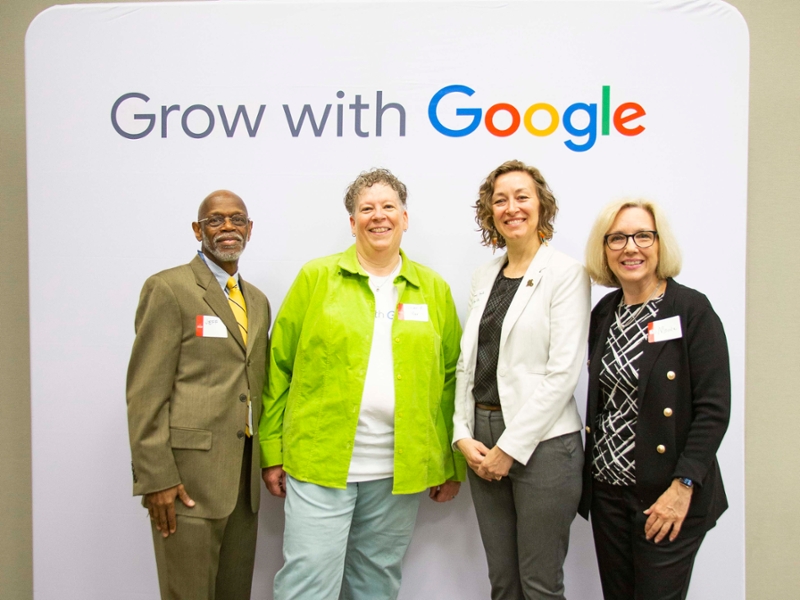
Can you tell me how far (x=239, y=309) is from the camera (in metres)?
1.90

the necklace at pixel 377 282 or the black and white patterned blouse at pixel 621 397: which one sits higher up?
the necklace at pixel 377 282

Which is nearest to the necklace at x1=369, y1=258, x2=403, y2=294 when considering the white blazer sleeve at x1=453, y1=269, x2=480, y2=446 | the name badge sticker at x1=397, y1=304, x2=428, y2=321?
the name badge sticker at x1=397, y1=304, x2=428, y2=321

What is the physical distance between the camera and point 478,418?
5.90 ft

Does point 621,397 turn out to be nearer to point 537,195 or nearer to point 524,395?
point 524,395

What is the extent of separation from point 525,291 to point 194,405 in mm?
1205

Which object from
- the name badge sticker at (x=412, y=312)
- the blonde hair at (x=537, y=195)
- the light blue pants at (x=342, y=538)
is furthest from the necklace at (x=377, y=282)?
the light blue pants at (x=342, y=538)

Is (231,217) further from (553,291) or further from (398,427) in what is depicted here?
(553,291)

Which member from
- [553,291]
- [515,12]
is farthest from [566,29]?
[553,291]

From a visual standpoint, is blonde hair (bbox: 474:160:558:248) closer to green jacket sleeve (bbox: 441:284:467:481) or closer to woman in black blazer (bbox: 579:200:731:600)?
woman in black blazer (bbox: 579:200:731:600)

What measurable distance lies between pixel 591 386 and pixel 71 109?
2.56 m

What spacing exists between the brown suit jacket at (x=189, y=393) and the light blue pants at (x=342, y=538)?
0.88 ft

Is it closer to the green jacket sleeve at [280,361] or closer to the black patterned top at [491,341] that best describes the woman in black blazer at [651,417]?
the black patterned top at [491,341]

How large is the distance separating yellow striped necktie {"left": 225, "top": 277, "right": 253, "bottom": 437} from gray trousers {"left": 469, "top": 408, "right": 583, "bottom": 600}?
2.73ft

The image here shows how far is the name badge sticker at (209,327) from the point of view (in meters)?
1.75
